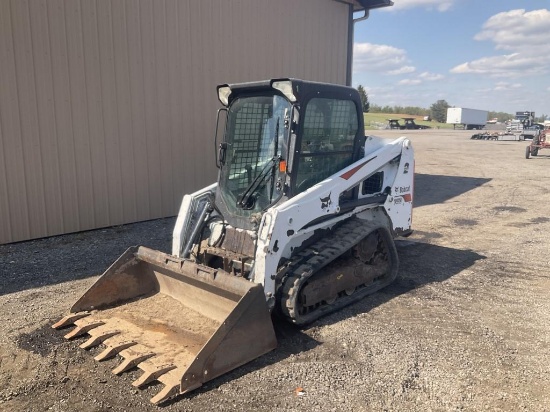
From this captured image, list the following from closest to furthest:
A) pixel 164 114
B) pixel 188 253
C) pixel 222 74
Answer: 1. pixel 188 253
2. pixel 164 114
3. pixel 222 74

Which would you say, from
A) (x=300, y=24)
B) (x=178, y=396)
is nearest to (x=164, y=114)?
(x=300, y=24)

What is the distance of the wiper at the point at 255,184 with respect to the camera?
5148 millimetres

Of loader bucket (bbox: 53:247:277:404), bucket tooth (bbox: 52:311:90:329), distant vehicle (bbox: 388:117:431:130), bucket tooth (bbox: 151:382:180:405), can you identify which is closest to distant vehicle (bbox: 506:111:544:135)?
distant vehicle (bbox: 388:117:431:130)

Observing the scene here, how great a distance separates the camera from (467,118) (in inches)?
2517

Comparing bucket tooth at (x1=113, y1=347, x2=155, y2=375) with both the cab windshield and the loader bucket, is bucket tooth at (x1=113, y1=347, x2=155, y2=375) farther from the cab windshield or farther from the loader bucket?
the cab windshield

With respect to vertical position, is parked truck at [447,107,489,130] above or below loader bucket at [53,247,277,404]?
above

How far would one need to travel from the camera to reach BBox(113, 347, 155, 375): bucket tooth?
3881mm

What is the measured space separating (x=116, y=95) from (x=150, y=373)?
6.72 meters

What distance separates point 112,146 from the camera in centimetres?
917

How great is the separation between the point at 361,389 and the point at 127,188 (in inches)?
274

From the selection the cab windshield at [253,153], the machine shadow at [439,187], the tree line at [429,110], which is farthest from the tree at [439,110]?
the cab windshield at [253,153]

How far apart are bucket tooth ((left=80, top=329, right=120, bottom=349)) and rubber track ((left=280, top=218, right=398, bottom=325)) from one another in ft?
5.23

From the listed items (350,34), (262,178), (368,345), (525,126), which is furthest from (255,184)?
(525,126)

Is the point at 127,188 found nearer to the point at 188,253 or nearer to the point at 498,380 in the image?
the point at 188,253
